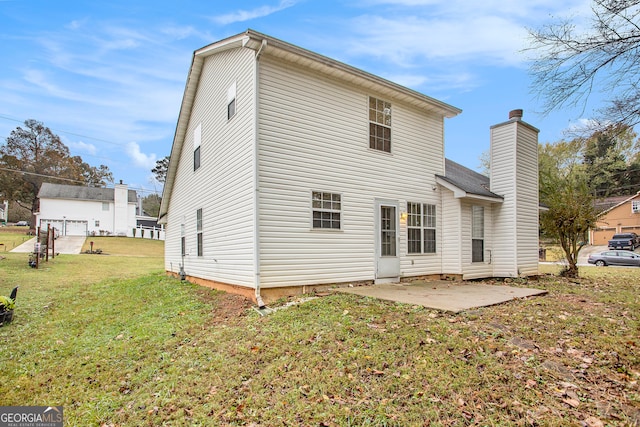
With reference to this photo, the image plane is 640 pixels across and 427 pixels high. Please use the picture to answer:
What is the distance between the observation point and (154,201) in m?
66.9

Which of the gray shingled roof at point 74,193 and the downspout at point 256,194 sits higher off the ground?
the gray shingled roof at point 74,193

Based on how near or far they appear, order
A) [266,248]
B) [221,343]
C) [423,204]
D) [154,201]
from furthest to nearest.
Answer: [154,201] < [423,204] < [266,248] < [221,343]

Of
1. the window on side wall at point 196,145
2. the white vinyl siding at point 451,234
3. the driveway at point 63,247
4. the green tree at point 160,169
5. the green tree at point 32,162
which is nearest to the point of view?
the white vinyl siding at point 451,234

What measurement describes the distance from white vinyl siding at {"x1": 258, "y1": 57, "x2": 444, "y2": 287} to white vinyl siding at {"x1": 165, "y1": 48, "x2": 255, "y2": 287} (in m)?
0.40

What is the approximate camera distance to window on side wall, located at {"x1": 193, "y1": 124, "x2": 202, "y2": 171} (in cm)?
1132

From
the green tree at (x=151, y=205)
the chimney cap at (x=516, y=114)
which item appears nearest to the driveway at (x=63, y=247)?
the chimney cap at (x=516, y=114)

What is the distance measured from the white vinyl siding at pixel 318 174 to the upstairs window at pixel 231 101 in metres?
1.29

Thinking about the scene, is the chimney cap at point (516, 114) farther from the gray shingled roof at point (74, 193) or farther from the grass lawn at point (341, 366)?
the gray shingled roof at point (74, 193)

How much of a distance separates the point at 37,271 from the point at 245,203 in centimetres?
1398

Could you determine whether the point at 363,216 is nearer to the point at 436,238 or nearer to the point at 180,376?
the point at 436,238

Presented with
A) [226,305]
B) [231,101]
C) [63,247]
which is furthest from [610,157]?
[63,247]

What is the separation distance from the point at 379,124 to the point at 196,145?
6272mm

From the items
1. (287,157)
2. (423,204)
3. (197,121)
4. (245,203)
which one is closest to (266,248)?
(245,203)

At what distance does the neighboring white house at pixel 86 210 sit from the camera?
37.7 m
